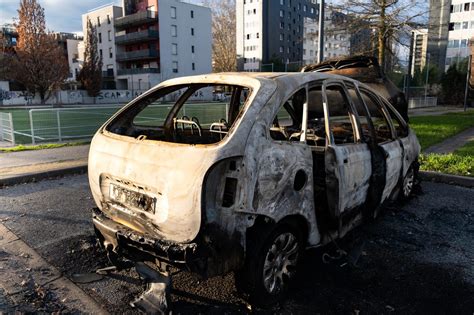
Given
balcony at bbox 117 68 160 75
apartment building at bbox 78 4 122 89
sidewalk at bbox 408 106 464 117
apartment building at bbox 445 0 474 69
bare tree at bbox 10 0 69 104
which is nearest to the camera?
sidewalk at bbox 408 106 464 117

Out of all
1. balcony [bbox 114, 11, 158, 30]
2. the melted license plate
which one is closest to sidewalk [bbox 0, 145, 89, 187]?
the melted license plate

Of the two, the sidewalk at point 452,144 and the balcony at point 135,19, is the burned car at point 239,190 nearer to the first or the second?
the sidewalk at point 452,144

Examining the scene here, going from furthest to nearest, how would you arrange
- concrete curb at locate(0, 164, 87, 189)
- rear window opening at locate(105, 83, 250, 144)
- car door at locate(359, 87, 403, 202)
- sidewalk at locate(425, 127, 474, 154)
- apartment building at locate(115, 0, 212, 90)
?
1. apartment building at locate(115, 0, 212, 90)
2. sidewalk at locate(425, 127, 474, 154)
3. concrete curb at locate(0, 164, 87, 189)
4. car door at locate(359, 87, 403, 202)
5. rear window opening at locate(105, 83, 250, 144)

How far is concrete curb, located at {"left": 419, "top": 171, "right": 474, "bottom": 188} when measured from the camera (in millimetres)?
6594

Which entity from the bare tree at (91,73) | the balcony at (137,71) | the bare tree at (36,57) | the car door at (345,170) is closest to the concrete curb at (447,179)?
the car door at (345,170)

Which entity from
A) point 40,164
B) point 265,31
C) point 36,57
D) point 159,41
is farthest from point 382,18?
point 265,31

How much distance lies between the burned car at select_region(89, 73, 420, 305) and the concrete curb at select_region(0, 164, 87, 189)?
4.29 m

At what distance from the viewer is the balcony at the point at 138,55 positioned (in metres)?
56.8

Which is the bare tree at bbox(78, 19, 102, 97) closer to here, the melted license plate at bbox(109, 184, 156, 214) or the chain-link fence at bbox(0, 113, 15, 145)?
the chain-link fence at bbox(0, 113, 15, 145)

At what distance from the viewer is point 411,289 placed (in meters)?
3.35

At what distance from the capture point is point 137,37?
57625mm

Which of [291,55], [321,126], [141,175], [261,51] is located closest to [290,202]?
[141,175]

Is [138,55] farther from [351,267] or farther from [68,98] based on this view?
[351,267]

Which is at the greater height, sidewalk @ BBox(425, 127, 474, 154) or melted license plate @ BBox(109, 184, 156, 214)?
melted license plate @ BBox(109, 184, 156, 214)
